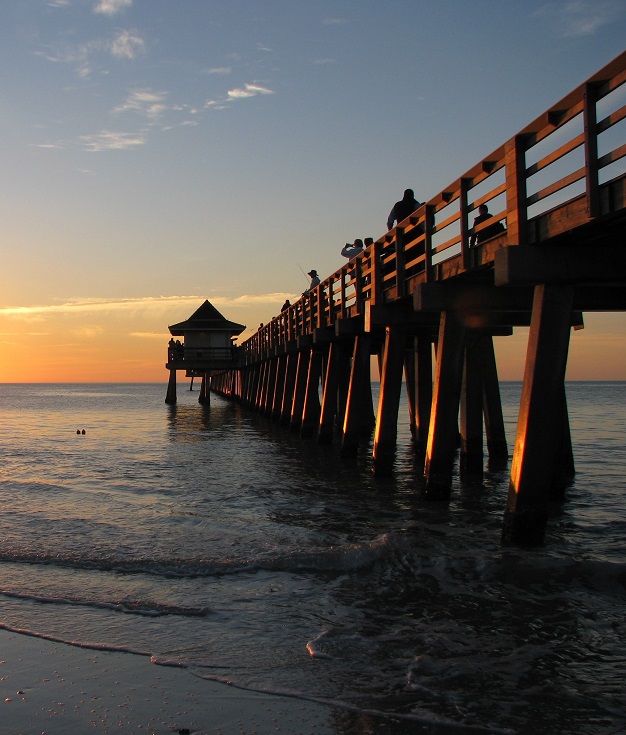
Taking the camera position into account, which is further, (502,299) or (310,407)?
(310,407)

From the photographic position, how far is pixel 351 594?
22.3 ft

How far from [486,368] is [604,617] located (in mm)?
9967

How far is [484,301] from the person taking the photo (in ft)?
34.4

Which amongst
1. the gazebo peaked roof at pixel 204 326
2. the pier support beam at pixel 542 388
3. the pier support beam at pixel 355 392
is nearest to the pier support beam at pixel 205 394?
the gazebo peaked roof at pixel 204 326

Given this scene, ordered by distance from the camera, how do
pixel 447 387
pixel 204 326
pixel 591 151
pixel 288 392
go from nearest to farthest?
pixel 591 151 → pixel 447 387 → pixel 288 392 → pixel 204 326

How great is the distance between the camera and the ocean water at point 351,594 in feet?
15.5

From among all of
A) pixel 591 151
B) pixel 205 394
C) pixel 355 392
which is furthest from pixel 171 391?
pixel 591 151

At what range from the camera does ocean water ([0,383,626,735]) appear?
472 centimetres

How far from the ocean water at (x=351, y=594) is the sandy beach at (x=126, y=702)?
7.3 inches

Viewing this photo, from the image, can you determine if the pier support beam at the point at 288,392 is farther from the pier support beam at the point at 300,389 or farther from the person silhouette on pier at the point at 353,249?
the person silhouette on pier at the point at 353,249

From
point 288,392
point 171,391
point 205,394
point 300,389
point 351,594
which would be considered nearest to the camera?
point 351,594

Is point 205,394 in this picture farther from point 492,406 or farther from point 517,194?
point 517,194

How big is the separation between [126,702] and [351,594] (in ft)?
8.81

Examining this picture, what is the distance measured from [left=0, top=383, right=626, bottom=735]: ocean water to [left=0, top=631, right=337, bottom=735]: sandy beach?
184 millimetres
